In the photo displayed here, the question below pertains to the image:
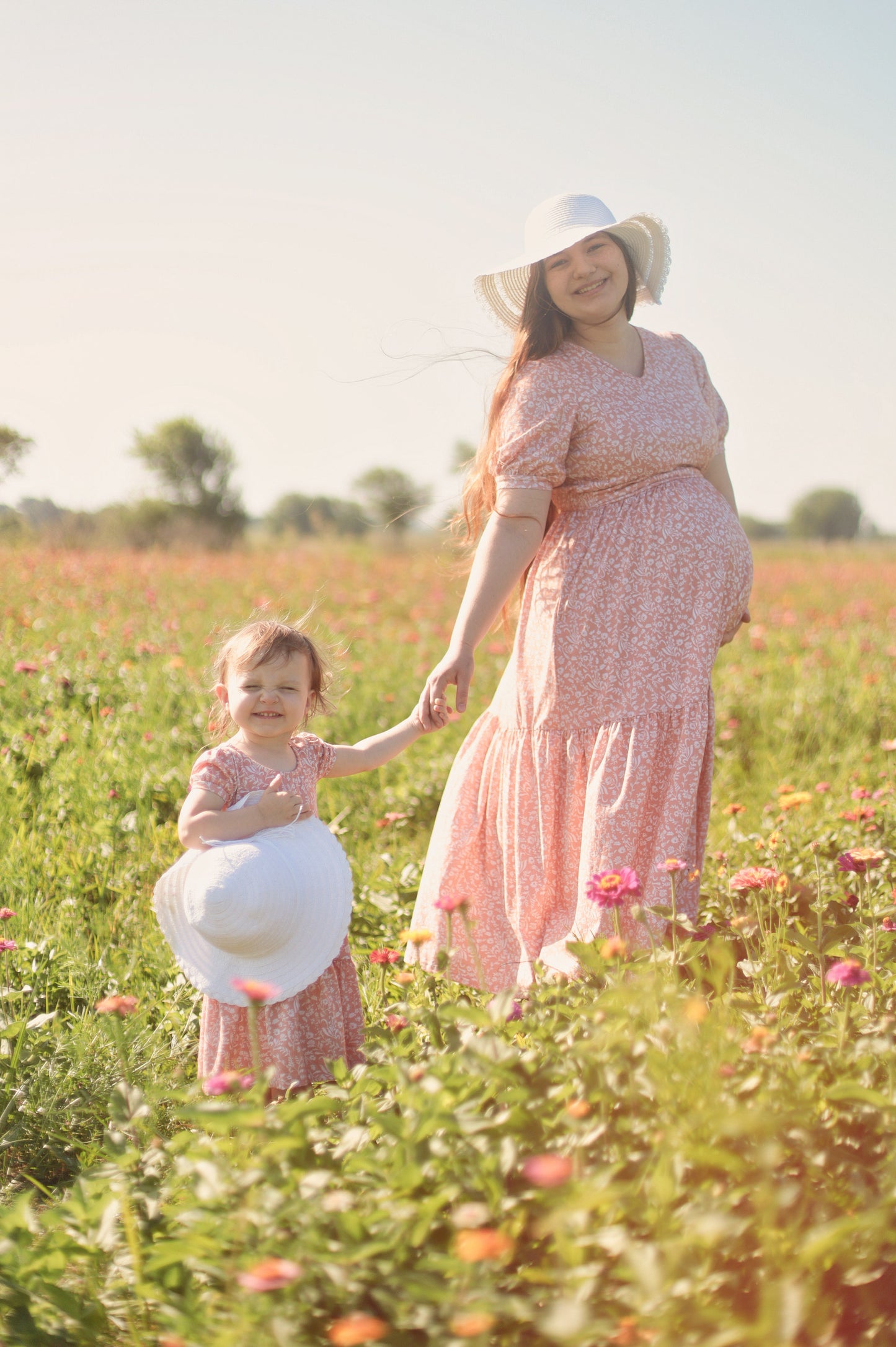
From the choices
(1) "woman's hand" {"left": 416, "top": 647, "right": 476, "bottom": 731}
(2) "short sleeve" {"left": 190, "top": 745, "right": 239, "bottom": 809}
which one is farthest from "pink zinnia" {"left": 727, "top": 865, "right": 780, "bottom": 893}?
(2) "short sleeve" {"left": 190, "top": 745, "right": 239, "bottom": 809}

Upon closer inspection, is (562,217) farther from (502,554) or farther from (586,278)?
(502,554)

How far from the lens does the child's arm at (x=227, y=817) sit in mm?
1915

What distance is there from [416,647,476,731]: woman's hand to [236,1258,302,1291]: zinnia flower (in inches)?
49.6

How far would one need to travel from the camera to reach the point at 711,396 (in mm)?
2578

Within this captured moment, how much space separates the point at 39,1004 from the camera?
2367 mm

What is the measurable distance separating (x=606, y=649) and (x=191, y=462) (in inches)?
1262

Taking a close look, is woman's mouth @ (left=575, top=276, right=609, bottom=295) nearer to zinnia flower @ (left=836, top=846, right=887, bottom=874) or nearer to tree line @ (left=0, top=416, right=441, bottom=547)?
zinnia flower @ (left=836, top=846, right=887, bottom=874)

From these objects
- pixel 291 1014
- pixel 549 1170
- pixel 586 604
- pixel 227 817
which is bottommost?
pixel 291 1014

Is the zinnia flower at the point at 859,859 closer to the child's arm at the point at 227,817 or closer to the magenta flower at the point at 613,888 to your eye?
the magenta flower at the point at 613,888

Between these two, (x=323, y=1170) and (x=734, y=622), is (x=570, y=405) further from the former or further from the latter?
(x=323, y=1170)

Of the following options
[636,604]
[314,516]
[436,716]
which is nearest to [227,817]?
[436,716]

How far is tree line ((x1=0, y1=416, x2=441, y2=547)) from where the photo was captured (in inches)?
479

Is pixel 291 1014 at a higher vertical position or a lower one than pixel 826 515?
lower

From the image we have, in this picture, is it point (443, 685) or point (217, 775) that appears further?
point (443, 685)
